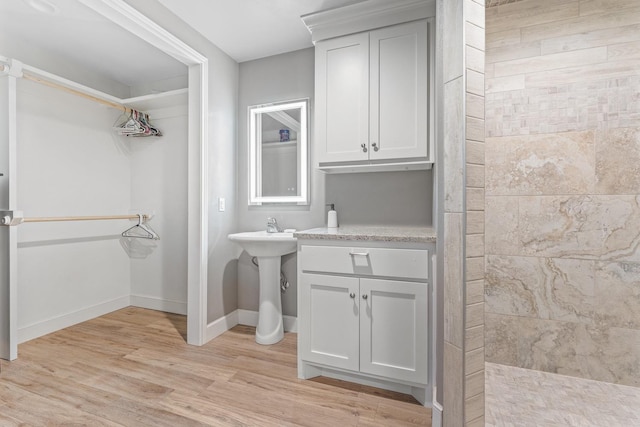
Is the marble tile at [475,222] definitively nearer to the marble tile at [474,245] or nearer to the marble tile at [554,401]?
the marble tile at [474,245]

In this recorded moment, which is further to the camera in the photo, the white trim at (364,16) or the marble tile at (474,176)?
the white trim at (364,16)

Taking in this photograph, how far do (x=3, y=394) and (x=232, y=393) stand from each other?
1241 mm

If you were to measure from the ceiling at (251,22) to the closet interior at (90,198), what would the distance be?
64 centimetres

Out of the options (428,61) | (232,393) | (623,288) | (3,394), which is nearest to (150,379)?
(232,393)

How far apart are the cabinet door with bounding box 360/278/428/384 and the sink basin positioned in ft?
2.33

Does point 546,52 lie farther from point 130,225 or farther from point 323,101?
point 130,225

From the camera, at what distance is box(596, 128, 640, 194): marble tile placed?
1.66m

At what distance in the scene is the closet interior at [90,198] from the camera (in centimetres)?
233

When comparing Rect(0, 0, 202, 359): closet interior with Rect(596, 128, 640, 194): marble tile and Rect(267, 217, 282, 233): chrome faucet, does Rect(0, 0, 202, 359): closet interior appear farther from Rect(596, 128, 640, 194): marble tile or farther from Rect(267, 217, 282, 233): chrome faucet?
Rect(596, 128, 640, 194): marble tile

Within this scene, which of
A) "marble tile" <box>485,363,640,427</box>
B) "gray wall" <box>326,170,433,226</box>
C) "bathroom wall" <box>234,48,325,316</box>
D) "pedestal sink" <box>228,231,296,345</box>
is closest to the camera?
"marble tile" <box>485,363,640,427</box>

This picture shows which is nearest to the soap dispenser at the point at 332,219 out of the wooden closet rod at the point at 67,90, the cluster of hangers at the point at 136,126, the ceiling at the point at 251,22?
the ceiling at the point at 251,22

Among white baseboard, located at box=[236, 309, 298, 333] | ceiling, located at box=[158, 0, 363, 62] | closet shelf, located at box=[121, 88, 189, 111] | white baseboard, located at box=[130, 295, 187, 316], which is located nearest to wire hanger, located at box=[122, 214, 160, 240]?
white baseboard, located at box=[130, 295, 187, 316]

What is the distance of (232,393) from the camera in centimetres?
164

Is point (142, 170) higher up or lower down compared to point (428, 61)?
lower down
